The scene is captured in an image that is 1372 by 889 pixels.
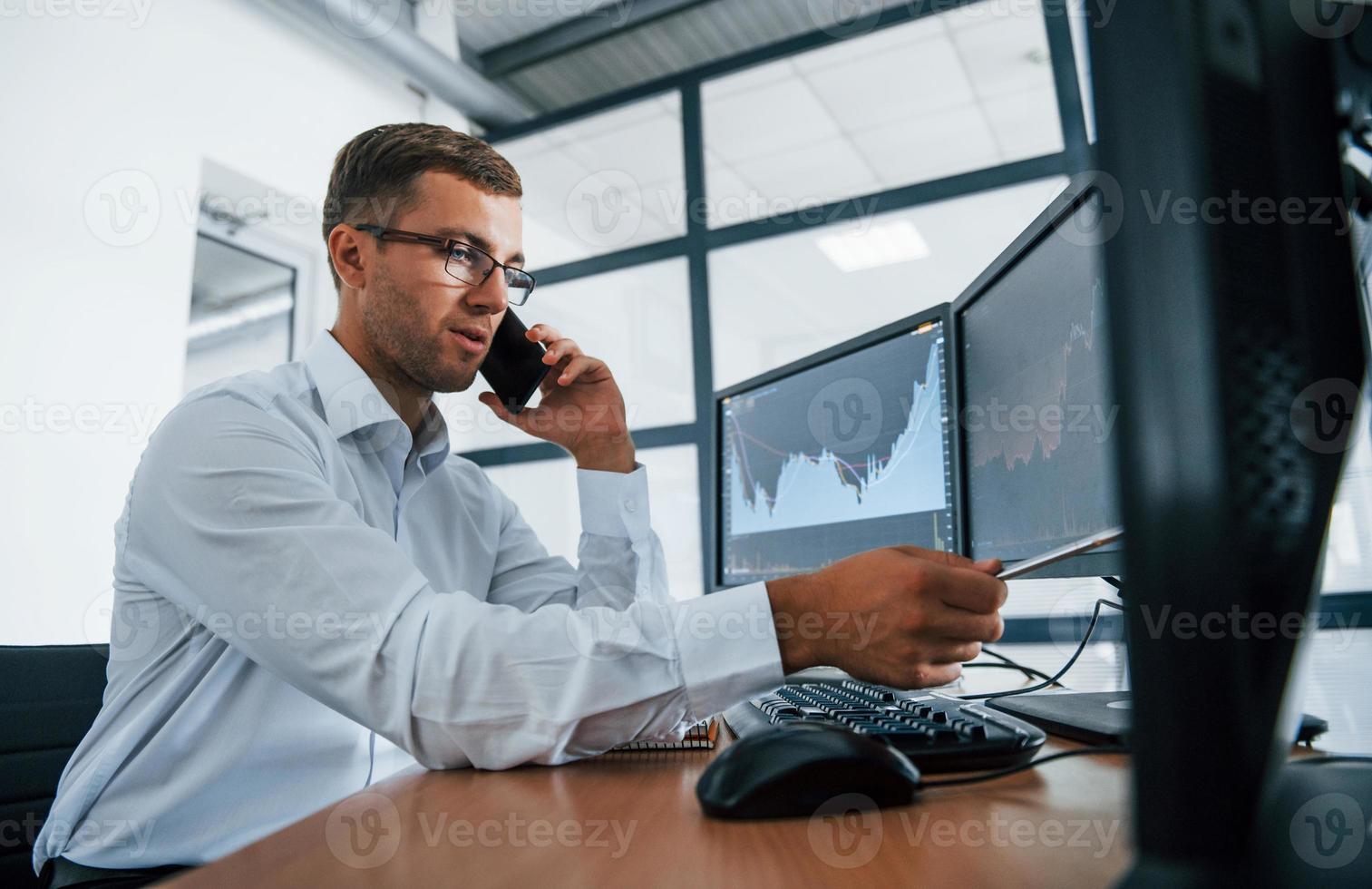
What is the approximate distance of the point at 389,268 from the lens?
1.24m

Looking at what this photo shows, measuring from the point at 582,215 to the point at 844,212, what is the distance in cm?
146

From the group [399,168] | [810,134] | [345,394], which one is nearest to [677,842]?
[345,394]

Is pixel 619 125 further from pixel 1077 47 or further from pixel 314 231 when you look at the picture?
pixel 1077 47

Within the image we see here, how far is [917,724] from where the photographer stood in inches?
24.6

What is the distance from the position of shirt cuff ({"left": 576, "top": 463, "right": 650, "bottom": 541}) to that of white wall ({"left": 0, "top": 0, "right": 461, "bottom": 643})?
6.24 ft

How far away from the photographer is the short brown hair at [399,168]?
49.4 inches

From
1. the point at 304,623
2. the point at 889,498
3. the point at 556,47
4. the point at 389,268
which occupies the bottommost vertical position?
the point at 304,623

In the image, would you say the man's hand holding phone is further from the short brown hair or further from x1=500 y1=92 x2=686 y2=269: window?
x1=500 y1=92 x2=686 y2=269: window

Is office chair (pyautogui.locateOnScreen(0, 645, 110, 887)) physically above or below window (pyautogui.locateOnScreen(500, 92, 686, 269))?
below

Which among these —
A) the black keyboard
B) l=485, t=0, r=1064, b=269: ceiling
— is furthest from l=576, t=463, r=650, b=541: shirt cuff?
l=485, t=0, r=1064, b=269: ceiling

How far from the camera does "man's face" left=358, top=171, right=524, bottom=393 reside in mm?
1212

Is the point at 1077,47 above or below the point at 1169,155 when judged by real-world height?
above

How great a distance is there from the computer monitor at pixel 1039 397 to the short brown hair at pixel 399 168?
0.74m

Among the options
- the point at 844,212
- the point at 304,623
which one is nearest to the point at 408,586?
the point at 304,623
